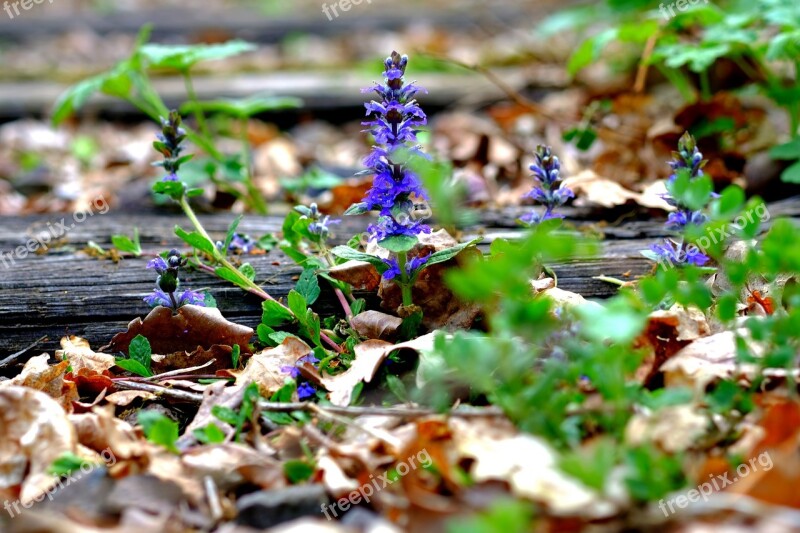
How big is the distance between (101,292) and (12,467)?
819mm

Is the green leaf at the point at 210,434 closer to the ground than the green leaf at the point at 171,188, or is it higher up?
closer to the ground

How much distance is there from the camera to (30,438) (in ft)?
5.50

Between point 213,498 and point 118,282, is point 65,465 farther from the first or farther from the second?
point 118,282

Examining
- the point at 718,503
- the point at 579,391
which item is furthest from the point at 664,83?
the point at 718,503

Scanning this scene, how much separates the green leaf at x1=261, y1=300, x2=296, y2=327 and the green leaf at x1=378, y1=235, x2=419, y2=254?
0.40 m

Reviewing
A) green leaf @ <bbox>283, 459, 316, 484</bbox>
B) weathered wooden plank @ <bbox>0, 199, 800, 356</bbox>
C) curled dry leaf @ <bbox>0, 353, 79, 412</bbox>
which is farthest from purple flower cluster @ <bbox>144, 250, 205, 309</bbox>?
green leaf @ <bbox>283, 459, 316, 484</bbox>

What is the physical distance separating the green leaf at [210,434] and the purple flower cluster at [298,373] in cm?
22

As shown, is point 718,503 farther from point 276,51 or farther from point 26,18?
point 26,18

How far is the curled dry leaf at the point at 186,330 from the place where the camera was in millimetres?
2117

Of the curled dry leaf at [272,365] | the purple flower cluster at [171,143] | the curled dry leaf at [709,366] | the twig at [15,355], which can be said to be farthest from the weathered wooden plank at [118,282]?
the curled dry leaf at [709,366]

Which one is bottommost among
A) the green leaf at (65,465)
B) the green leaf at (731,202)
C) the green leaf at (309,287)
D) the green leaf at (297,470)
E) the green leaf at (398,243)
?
the green leaf at (297,470)

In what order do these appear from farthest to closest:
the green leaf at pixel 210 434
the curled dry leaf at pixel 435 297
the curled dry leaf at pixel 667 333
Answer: the curled dry leaf at pixel 435 297 → the curled dry leaf at pixel 667 333 → the green leaf at pixel 210 434

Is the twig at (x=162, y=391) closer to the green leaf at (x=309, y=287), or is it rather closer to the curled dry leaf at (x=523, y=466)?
the green leaf at (x=309, y=287)

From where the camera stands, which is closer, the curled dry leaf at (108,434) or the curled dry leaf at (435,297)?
the curled dry leaf at (108,434)
